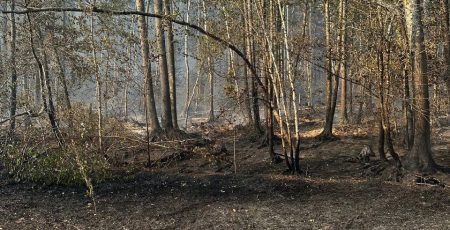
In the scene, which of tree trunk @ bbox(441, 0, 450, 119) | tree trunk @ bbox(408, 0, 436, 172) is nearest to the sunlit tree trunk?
tree trunk @ bbox(408, 0, 436, 172)

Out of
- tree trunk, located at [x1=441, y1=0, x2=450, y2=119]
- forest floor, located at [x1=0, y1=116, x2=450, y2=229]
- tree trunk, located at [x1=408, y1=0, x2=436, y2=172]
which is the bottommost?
forest floor, located at [x1=0, y1=116, x2=450, y2=229]

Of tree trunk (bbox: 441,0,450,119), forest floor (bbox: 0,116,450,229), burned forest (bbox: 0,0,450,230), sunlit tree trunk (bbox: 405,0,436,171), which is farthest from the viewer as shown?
tree trunk (bbox: 441,0,450,119)

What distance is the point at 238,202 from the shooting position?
7535 millimetres

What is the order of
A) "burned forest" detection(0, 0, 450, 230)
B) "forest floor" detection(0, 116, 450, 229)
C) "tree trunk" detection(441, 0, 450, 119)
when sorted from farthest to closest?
1. "tree trunk" detection(441, 0, 450, 119)
2. "burned forest" detection(0, 0, 450, 230)
3. "forest floor" detection(0, 116, 450, 229)

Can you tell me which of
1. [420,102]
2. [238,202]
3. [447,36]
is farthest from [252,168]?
[447,36]

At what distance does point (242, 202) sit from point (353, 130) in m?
9.79

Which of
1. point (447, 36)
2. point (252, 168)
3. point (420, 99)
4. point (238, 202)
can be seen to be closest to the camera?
point (238, 202)

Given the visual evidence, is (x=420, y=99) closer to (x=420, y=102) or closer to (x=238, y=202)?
(x=420, y=102)

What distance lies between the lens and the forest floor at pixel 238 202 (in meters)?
6.54

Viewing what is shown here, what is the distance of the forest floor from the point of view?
21.4 ft

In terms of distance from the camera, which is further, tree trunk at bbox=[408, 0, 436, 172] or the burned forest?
tree trunk at bbox=[408, 0, 436, 172]

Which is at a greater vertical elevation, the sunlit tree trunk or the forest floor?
the sunlit tree trunk

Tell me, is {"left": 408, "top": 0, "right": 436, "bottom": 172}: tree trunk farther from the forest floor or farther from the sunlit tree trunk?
the forest floor

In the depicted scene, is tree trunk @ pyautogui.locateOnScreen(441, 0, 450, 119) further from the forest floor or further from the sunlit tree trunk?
the forest floor
